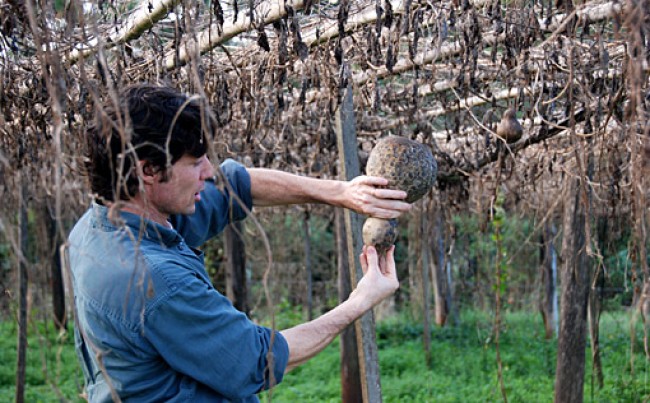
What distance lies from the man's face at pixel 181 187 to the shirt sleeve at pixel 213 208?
48cm

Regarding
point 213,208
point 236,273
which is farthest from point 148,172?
point 236,273

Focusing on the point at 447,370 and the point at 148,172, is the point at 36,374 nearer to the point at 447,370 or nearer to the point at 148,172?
the point at 447,370

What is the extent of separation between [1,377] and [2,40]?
8.18 meters

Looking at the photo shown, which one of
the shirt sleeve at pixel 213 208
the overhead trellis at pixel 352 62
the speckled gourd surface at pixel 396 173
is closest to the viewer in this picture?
the speckled gourd surface at pixel 396 173

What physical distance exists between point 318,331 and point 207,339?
38 cm

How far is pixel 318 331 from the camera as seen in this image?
2412mm

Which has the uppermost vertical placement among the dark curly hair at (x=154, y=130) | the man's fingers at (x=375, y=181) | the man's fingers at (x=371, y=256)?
the dark curly hair at (x=154, y=130)

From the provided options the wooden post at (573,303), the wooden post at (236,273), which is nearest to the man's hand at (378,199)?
the wooden post at (573,303)

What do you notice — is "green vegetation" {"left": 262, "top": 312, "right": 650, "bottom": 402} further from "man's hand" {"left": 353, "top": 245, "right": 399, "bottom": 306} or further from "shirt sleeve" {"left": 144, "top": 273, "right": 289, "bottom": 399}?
"shirt sleeve" {"left": 144, "top": 273, "right": 289, "bottom": 399}

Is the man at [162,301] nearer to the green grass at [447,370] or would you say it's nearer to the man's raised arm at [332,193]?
the man's raised arm at [332,193]

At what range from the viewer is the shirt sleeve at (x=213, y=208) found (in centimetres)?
282

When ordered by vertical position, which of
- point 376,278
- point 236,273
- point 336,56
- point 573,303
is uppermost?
point 336,56

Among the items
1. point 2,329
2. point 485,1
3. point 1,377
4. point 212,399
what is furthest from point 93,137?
point 2,329

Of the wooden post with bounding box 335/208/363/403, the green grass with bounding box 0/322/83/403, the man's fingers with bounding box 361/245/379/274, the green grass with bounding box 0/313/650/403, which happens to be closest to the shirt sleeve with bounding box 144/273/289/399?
the man's fingers with bounding box 361/245/379/274
